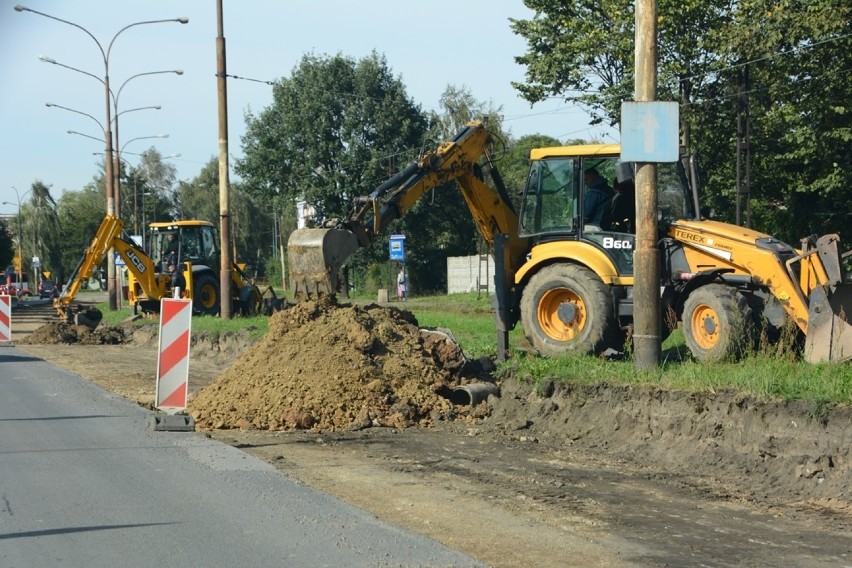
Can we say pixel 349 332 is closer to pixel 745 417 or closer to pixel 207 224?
pixel 745 417

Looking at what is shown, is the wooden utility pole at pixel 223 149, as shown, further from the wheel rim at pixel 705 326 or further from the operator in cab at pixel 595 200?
the wheel rim at pixel 705 326

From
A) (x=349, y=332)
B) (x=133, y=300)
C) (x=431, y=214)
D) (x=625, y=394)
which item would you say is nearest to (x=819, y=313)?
(x=625, y=394)

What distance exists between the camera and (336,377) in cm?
1305

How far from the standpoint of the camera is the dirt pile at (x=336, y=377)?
12500 mm

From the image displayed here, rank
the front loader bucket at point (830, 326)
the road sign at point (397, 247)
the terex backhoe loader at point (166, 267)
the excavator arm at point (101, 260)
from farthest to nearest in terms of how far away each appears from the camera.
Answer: the road sign at point (397, 247) → the terex backhoe loader at point (166, 267) → the excavator arm at point (101, 260) → the front loader bucket at point (830, 326)

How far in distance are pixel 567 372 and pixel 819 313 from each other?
2880 millimetres

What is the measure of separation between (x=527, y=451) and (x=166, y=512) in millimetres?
4330

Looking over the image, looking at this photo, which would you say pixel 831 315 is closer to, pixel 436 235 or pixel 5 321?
pixel 5 321

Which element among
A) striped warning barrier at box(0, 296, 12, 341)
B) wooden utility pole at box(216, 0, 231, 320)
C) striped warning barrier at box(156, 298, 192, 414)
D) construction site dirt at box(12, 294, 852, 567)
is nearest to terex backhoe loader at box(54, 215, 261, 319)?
striped warning barrier at box(0, 296, 12, 341)

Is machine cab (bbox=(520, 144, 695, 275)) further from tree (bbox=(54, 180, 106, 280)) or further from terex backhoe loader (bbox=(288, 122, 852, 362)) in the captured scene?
tree (bbox=(54, 180, 106, 280))

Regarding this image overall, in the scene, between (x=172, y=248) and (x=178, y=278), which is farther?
(x=172, y=248)

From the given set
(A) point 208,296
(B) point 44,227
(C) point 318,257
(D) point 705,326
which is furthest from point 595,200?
(B) point 44,227

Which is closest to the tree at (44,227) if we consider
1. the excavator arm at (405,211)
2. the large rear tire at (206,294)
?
the large rear tire at (206,294)

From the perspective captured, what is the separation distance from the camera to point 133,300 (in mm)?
33219
